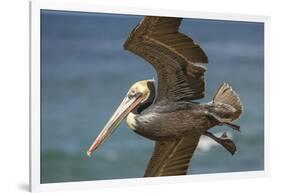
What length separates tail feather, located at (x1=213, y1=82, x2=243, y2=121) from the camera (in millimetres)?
4828

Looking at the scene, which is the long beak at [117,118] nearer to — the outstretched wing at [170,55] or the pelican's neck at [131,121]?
the pelican's neck at [131,121]

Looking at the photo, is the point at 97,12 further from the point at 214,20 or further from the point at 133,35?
the point at 214,20

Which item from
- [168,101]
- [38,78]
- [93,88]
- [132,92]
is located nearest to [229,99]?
[168,101]

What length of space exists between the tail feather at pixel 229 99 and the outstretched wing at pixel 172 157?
364mm

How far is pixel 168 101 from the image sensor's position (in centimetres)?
461

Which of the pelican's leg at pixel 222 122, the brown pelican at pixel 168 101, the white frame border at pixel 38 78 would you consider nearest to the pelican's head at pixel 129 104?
the brown pelican at pixel 168 101

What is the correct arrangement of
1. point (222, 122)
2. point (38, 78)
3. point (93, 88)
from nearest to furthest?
point (38, 78), point (93, 88), point (222, 122)

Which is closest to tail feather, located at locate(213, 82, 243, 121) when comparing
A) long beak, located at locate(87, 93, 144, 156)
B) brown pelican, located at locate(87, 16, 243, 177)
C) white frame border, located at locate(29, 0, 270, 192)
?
brown pelican, located at locate(87, 16, 243, 177)

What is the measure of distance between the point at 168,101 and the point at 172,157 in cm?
45

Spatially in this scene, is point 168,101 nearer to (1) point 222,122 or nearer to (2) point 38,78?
(1) point 222,122

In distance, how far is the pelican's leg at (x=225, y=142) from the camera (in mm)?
4824
